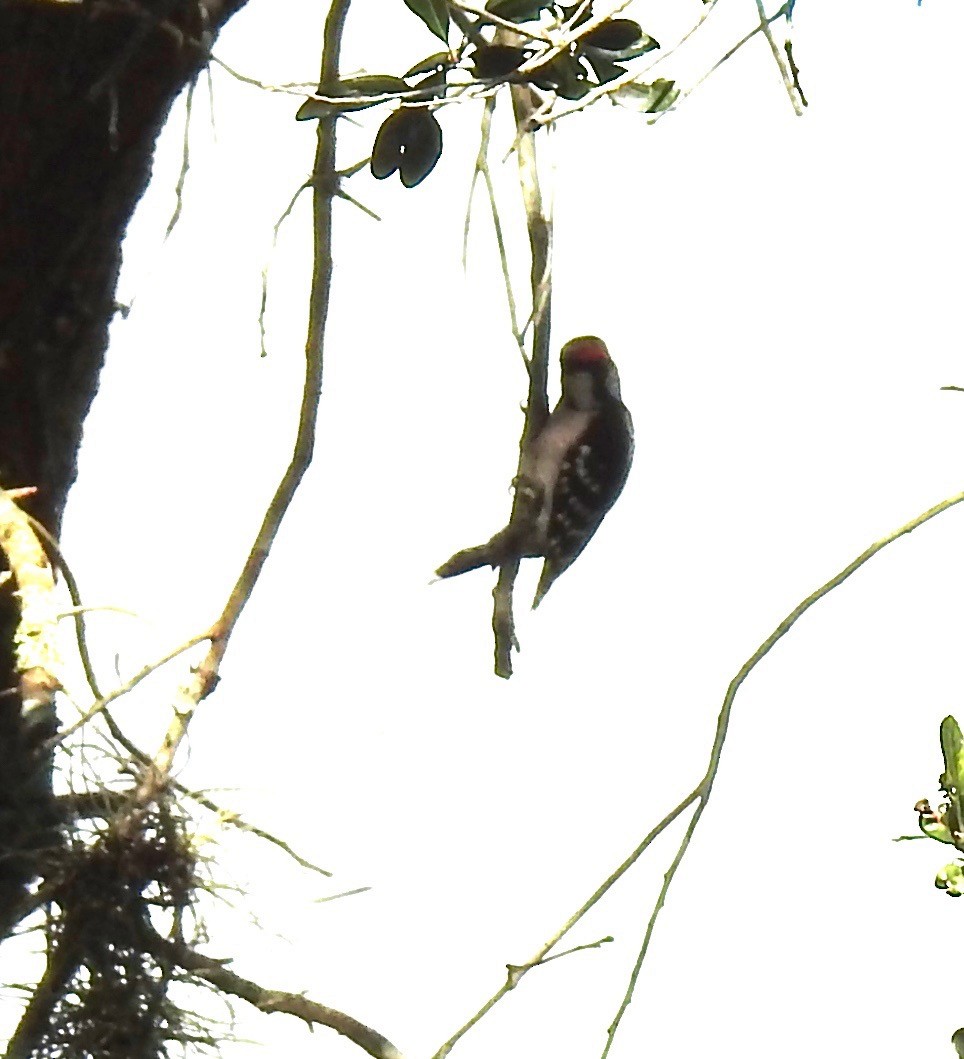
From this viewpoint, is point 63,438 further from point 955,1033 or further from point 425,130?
point 955,1033

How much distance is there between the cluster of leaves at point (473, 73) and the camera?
1.36 meters

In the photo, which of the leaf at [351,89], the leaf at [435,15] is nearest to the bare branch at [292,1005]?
the leaf at [351,89]

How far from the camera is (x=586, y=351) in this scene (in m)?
2.70

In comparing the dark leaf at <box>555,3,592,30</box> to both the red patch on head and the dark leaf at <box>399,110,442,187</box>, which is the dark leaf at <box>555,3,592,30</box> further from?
the red patch on head

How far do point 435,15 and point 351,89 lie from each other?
0.13 m

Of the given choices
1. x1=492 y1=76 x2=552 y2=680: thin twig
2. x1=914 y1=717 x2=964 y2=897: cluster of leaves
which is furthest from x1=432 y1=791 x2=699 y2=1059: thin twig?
x1=492 y1=76 x2=552 y2=680: thin twig

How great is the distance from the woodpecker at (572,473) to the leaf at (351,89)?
2.64 ft

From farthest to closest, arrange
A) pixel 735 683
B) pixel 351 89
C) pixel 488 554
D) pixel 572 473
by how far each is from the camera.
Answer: pixel 572 473 → pixel 488 554 → pixel 351 89 → pixel 735 683

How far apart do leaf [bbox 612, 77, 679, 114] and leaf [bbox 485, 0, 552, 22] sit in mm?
129

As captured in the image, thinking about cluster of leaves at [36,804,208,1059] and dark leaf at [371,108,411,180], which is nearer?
cluster of leaves at [36,804,208,1059]

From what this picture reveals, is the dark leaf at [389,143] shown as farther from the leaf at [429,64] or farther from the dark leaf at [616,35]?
the dark leaf at [616,35]

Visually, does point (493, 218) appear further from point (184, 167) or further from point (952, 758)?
point (952, 758)

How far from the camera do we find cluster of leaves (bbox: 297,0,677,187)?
4.48 ft

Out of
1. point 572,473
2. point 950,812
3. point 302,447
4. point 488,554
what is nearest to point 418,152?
point 302,447
